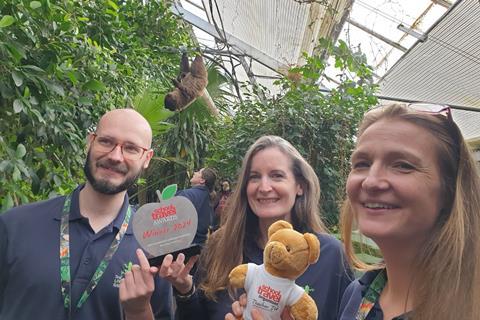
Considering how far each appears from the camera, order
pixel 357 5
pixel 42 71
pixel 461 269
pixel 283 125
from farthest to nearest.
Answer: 1. pixel 357 5
2. pixel 283 125
3. pixel 42 71
4. pixel 461 269

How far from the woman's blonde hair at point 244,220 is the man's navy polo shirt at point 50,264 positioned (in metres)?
0.24

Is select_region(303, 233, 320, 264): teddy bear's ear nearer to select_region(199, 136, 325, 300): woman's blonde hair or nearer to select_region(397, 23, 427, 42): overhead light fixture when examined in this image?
select_region(199, 136, 325, 300): woman's blonde hair

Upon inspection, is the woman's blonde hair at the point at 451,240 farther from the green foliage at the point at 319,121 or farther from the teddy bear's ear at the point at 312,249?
the green foliage at the point at 319,121

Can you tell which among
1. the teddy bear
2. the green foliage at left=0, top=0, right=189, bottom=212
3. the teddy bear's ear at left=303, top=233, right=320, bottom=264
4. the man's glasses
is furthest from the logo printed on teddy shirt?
the green foliage at left=0, top=0, right=189, bottom=212

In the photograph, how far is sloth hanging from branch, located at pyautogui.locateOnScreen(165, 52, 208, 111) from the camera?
7.07 feet

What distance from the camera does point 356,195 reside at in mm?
1112

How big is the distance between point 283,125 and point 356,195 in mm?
2248

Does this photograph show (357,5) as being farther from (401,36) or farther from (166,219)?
(166,219)

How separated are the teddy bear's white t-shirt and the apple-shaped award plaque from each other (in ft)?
0.95

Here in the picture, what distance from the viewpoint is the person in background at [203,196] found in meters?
2.86

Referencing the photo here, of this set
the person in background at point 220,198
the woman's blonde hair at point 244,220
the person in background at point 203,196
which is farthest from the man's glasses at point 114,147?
the person in background at point 220,198

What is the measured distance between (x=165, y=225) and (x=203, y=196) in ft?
5.56

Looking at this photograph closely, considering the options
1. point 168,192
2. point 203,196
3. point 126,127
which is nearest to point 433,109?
point 168,192

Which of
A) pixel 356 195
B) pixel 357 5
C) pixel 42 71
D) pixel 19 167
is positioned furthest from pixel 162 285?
pixel 357 5
